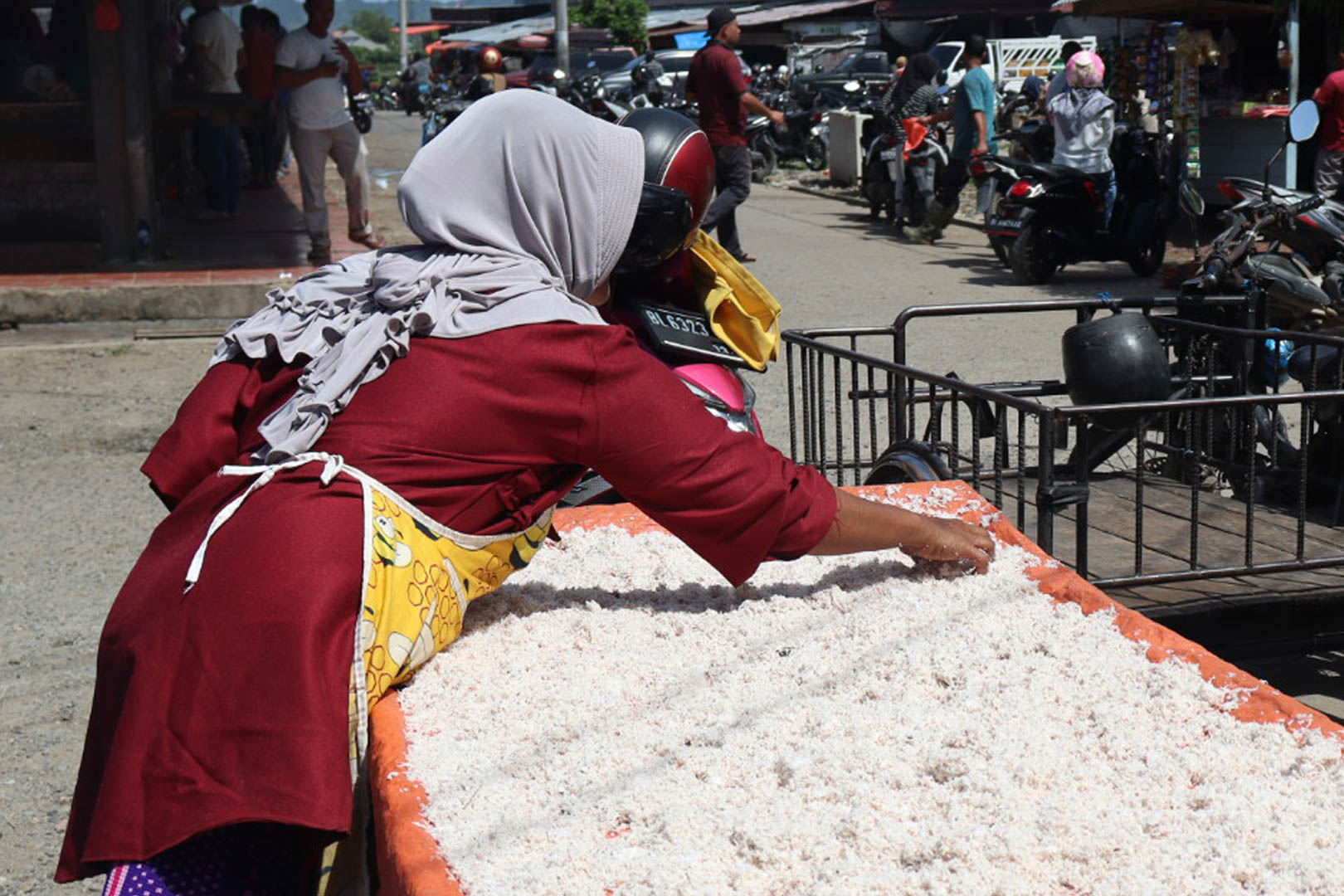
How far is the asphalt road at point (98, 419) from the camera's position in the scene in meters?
3.86

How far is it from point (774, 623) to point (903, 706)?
0.42 metres

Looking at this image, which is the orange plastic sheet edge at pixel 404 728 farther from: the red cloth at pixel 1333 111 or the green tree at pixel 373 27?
the green tree at pixel 373 27

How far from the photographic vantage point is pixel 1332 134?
35.8 ft

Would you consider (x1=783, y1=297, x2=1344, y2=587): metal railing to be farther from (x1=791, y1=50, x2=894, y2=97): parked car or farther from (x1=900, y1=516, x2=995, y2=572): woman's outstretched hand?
(x1=791, y1=50, x2=894, y2=97): parked car

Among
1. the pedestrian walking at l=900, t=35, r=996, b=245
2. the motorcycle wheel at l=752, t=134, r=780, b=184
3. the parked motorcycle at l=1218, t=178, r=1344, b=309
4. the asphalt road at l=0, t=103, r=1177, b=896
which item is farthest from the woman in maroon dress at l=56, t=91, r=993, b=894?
the motorcycle wheel at l=752, t=134, r=780, b=184

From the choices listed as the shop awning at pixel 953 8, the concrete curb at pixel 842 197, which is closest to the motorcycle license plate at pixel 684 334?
the concrete curb at pixel 842 197

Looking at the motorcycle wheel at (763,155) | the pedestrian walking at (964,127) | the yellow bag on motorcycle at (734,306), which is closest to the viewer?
the yellow bag on motorcycle at (734,306)

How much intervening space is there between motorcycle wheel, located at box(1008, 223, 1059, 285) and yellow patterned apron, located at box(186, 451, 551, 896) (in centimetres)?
947

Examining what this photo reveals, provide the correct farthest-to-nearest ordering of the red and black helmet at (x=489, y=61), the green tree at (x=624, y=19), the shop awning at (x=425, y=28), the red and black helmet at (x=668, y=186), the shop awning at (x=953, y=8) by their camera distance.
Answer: the shop awning at (x=425, y=28), the green tree at (x=624, y=19), the shop awning at (x=953, y=8), the red and black helmet at (x=489, y=61), the red and black helmet at (x=668, y=186)

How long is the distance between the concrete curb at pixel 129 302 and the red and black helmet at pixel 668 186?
6.62 metres

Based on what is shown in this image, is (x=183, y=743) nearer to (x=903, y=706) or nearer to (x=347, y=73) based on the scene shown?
(x=903, y=706)

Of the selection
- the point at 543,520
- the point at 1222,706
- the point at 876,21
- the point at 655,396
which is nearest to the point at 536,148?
the point at 655,396

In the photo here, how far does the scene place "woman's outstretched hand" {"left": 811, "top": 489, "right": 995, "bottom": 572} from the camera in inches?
94.5

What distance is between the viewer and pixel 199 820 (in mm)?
1846
